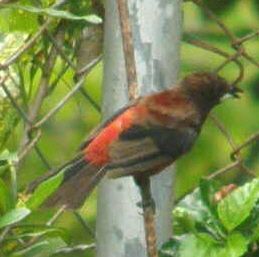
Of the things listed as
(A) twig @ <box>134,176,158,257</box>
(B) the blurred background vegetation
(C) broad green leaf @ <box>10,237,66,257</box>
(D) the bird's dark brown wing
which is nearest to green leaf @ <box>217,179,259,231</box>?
(A) twig @ <box>134,176,158,257</box>

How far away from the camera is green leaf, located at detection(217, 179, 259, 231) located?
307 centimetres

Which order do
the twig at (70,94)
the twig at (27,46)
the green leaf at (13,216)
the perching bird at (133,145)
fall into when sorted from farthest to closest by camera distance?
the twig at (70,94) < the twig at (27,46) < the perching bird at (133,145) < the green leaf at (13,216)

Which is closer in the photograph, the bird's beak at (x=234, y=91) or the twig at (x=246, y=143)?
the bird's beak at (x=234, y=91)

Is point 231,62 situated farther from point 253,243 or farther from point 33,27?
point 253,243

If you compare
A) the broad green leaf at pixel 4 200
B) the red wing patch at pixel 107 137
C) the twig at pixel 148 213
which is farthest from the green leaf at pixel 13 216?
the red wing patch at pixel 107 137

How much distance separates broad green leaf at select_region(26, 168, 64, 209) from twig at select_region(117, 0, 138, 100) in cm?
19

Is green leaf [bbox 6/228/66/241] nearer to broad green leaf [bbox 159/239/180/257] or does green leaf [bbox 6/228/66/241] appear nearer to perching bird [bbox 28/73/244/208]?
perching bird [bbox 28/73/244/208]

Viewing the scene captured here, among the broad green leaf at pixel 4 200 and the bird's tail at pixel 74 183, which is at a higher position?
the broad green leaf at pixel 4 200

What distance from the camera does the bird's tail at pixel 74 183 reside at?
322 centimetres

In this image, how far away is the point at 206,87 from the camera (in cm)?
353

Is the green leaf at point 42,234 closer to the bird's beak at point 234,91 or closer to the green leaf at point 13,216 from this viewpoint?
the green leaf at point 13,216

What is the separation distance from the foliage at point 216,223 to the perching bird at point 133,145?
0.12m

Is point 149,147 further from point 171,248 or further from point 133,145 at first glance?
point 171,248

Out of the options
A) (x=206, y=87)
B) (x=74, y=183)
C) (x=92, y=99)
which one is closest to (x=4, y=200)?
(x=74, y=183)
